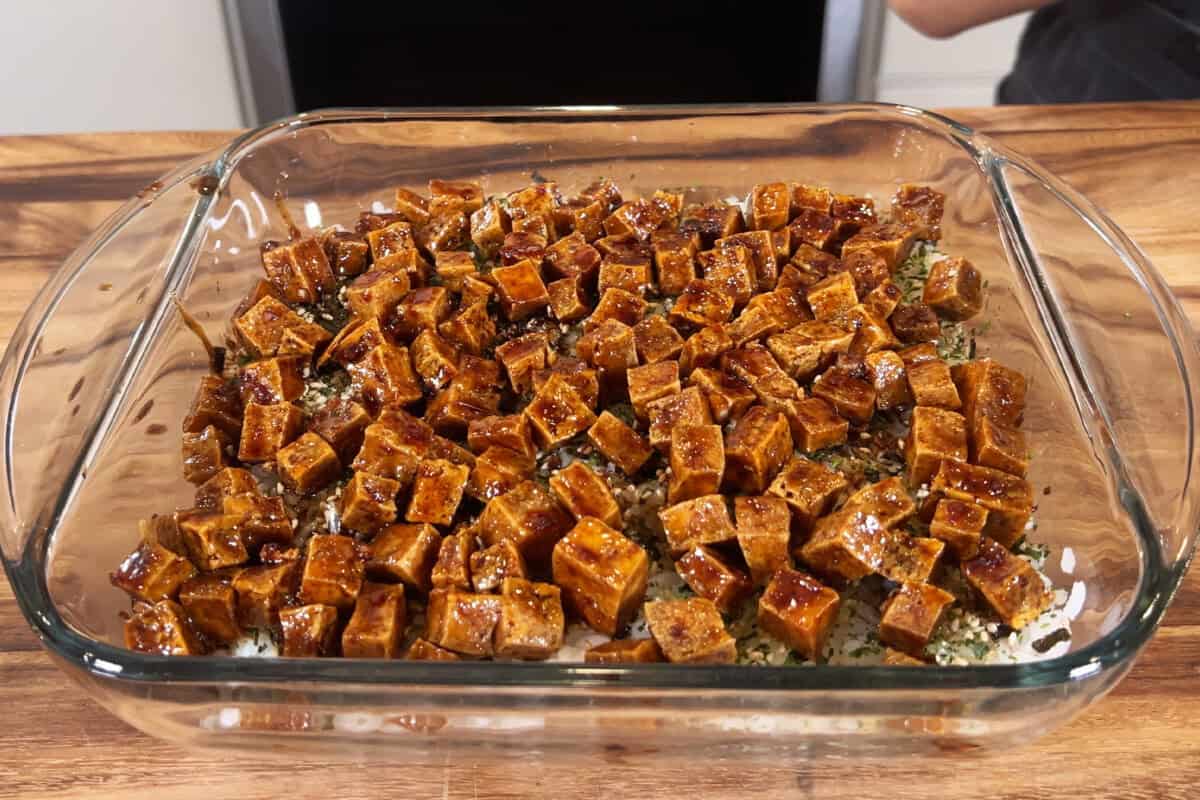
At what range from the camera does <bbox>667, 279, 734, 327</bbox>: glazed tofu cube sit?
148 cm

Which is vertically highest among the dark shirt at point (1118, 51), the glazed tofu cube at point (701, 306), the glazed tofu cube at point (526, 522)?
the dark shirt at point (1118, 51)

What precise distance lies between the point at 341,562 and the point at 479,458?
0.22 meters

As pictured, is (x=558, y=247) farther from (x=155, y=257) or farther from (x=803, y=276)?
(x=155, y=257)

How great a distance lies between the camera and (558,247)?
5.24ft

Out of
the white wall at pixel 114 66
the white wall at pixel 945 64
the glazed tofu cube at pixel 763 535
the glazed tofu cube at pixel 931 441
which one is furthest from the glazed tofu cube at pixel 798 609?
the white wall at pixel 114 66

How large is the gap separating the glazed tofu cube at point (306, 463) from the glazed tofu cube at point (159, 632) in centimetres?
22

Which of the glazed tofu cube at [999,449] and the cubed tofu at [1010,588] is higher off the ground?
the glazed tofu cube at [999,449]

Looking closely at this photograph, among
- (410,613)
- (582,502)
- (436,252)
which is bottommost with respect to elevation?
(410,613)

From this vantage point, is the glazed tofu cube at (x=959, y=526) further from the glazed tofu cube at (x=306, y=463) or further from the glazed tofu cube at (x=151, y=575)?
the glazed tofu cube at (x=151, y=575)

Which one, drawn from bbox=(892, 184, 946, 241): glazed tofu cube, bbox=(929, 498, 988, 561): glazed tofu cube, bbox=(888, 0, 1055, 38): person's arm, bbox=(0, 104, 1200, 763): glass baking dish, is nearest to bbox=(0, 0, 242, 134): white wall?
bbox=(0, 104, 1200, 763): glass baking dish

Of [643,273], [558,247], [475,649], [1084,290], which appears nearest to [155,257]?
[558,247]

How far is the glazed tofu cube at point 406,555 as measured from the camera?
1168 millimetres

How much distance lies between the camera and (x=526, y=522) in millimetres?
1188

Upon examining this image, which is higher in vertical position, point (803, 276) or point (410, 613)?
point (803, 276)
